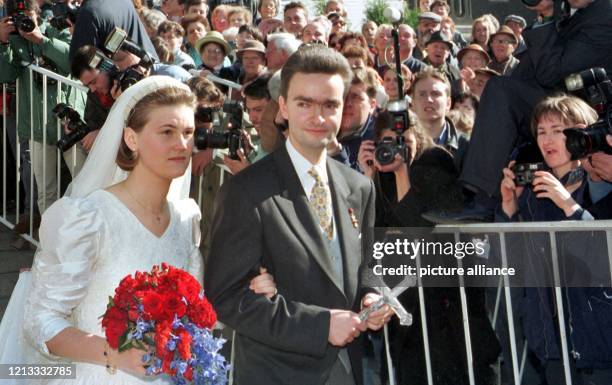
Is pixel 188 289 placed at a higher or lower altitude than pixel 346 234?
lower

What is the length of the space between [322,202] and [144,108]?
743 mm

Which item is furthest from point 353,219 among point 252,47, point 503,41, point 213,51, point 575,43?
point 503,41

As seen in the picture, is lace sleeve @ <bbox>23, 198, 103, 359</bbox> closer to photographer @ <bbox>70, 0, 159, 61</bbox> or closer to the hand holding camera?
photographer @ <bbox>70, 0, 159, 61</bbox>

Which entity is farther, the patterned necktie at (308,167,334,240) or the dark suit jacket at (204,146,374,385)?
the patterned necktie at (308,167,334,240)

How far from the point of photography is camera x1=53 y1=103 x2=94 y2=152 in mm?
6668

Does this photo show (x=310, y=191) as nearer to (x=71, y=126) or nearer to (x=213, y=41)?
(x=71, y=126)

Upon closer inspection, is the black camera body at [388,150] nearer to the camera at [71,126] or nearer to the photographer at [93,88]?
the photographer at [93,88]

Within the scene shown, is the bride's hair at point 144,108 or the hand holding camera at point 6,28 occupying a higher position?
the hand holding camera at point 6,28

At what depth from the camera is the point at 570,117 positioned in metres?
4.61

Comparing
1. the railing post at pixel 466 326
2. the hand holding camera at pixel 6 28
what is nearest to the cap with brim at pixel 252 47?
the hand holding camera at pixel 6 28

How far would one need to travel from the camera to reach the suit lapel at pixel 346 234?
371 cm

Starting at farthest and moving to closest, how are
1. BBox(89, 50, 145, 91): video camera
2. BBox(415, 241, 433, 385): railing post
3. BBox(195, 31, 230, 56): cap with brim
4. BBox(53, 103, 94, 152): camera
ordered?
1. BBox(195, 31, 230, 56): cap with brim
2. BBox(53, 103, 94, 152): camera
3. BBox(89, 50, 145, 91): video camera
4. BBox(415, 241, 433, 385): railing post

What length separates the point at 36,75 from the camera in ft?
25.0

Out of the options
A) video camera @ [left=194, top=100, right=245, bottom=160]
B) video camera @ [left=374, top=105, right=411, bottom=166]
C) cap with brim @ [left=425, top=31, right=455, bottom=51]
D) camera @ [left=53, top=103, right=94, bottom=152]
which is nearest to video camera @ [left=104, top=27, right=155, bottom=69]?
camera @ [left=53, top=103, right=94, bottom=152]
